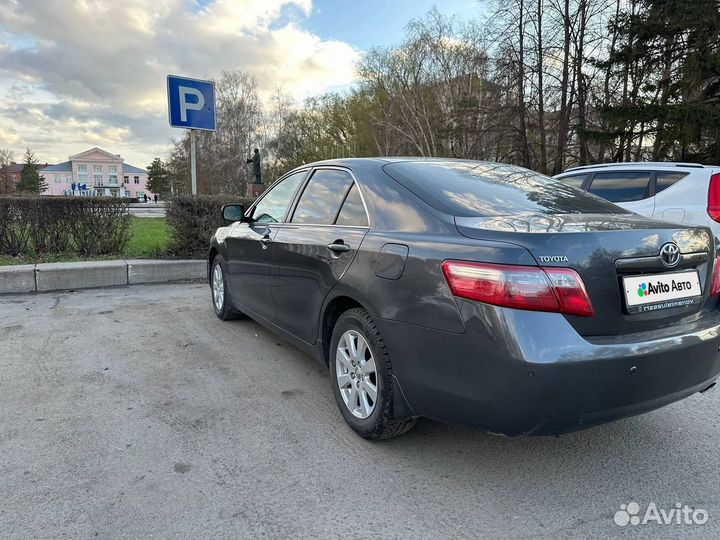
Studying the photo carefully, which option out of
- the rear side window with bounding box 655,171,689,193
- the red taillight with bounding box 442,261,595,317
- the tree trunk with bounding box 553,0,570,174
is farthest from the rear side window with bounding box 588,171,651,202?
the tree trunk with bounding box 553,0,570,174

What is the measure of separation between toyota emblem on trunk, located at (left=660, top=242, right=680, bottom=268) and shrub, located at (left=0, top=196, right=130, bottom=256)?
26.4ft

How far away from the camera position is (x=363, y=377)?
108 inches

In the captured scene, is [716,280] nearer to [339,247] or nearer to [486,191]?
[486,191]

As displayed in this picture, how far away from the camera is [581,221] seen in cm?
236

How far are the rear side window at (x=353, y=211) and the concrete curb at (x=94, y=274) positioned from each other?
5.25 meters

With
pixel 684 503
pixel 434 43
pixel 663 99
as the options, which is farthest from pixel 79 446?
pixel 434 43

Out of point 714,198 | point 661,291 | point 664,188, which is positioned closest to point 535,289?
point 661,291

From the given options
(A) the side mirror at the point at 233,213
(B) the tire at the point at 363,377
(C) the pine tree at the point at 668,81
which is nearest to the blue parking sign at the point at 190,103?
(A) the side mirror at the point at 233,213

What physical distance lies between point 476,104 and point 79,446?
76.9 feet

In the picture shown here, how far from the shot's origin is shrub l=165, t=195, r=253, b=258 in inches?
321

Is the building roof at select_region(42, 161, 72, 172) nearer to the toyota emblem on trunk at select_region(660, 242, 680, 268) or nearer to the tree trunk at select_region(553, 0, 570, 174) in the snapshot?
the tree trunk at select_region(553, 0, 570, 174)

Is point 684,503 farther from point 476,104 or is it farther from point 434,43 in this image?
point 434,43

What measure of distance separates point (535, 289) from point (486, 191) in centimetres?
104

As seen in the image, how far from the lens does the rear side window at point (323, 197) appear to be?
10.7 ft
